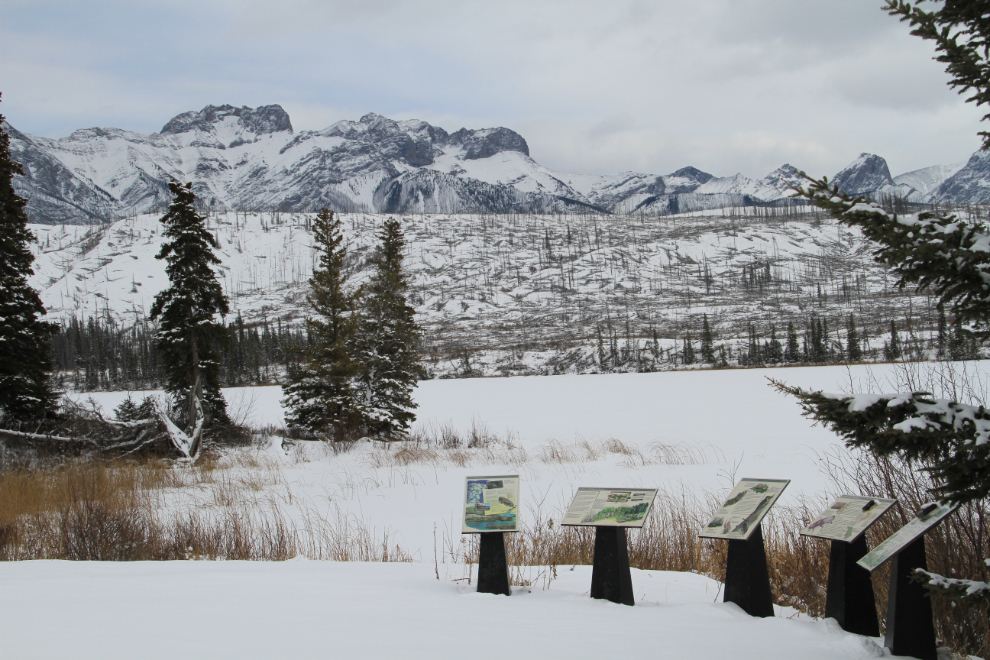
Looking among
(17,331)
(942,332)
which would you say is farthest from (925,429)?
(17,331)

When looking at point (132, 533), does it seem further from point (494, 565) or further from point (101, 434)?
Result: point (101, 434)

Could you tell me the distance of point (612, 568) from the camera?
14.3 feet

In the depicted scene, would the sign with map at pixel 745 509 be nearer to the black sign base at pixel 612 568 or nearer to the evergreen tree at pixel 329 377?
the black sign base at pixel 612 568

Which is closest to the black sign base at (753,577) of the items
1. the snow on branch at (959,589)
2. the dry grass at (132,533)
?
the snow on branch at (959,589)

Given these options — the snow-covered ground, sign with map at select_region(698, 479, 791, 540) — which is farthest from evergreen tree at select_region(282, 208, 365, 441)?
sign with map at select_region(698, 479, 791, 540)

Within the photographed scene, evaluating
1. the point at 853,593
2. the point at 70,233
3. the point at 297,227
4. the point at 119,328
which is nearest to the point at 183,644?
the point at 853,593

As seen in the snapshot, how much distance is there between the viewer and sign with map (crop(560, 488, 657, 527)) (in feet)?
13.9

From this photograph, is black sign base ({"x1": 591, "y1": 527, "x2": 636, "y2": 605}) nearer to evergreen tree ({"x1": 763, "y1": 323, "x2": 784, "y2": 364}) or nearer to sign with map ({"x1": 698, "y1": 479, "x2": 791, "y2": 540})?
sign with map ({"x1": 698, "y1": 479, "x2": 791, "y2": 540})

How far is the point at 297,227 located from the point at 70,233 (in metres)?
69.9

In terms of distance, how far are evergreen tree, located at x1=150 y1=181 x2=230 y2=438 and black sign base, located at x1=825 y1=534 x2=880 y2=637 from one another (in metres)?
18.5

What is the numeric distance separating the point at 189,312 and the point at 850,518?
19.6m

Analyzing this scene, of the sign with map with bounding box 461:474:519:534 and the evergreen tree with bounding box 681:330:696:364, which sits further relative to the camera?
the evergreen tree with bounding box 681:330:696:364

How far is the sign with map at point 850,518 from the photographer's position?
355 centimetres

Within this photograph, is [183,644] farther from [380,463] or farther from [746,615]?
[380,463]
